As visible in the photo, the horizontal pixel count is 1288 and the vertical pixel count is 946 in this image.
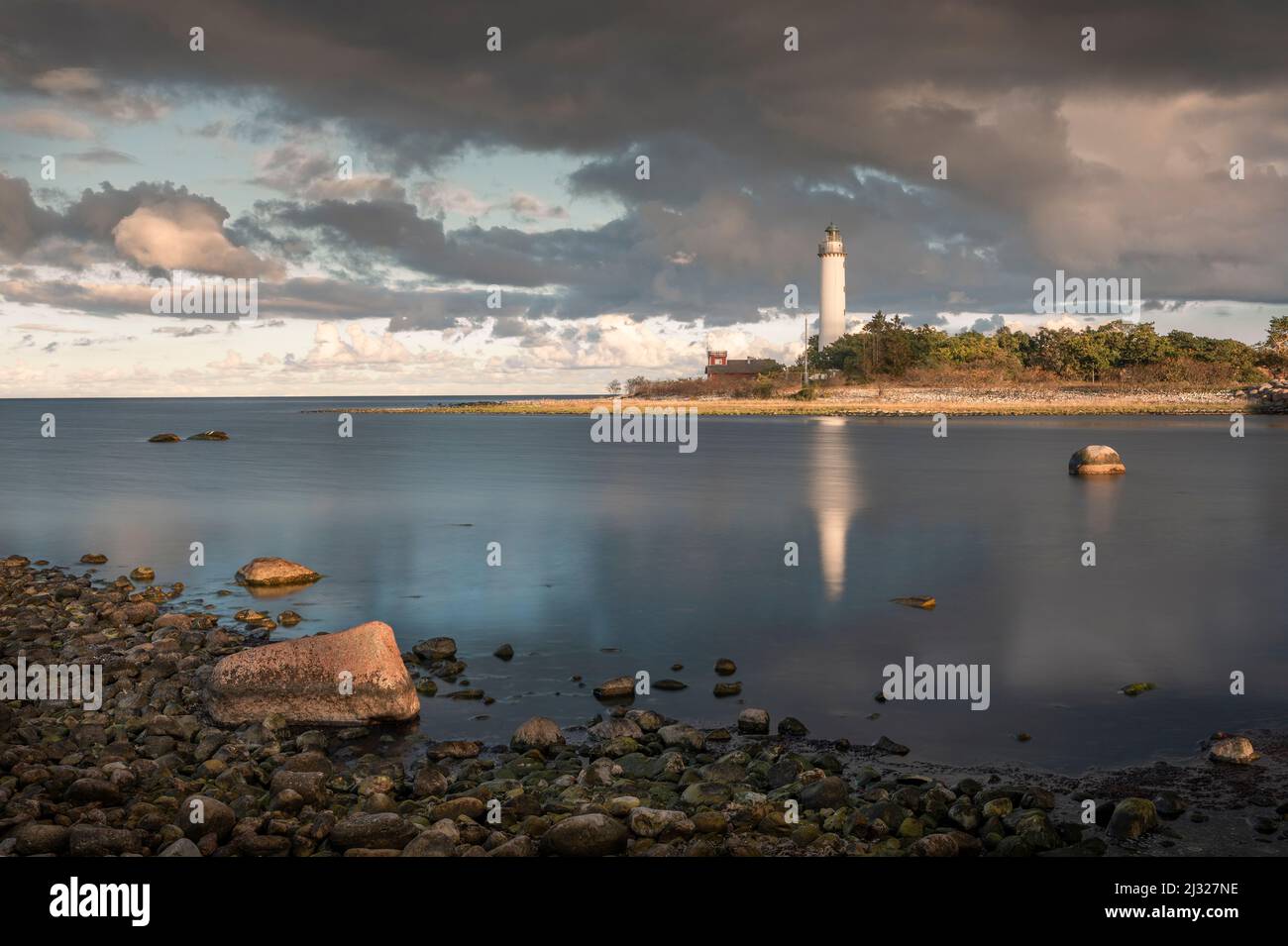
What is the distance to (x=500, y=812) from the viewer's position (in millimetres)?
9250

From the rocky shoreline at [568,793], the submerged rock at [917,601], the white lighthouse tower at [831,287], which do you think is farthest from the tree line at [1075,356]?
the rocky shoreline at [568,793]

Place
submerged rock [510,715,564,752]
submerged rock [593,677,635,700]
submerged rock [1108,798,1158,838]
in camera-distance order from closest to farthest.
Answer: submerged rock [1108,798,1158,838] → submerged rock [510,715,564,752] → submerged rock [593,677,635,700]

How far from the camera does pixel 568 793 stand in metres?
9.75

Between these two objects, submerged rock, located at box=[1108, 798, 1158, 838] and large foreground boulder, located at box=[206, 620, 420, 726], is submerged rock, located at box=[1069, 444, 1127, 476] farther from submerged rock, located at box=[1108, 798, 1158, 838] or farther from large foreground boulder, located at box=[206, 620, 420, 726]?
large foreground boulder, located at box=[206, 620, 420, 726]

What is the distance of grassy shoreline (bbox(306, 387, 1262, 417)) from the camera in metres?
120

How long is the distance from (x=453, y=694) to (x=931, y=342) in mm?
139412

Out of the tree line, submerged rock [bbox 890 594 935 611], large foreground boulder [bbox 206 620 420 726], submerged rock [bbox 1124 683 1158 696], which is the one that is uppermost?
the tree line

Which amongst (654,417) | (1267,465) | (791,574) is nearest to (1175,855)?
(791,574)

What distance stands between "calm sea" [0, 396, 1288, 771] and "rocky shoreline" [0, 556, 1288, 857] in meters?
0.96

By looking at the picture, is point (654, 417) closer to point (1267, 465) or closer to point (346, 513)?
point (1267, 465)

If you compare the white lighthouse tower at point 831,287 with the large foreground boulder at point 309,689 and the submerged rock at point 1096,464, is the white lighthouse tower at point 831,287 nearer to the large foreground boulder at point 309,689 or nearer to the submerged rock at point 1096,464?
the submerged rock at point 1096,464

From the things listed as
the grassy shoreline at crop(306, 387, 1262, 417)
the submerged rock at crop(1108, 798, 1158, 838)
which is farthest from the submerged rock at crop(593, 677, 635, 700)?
the grassy shoreline at crop(306, 387, 1262, 417)

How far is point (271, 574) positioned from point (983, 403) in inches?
4681

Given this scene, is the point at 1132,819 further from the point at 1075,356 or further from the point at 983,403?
the point at 1075,356
